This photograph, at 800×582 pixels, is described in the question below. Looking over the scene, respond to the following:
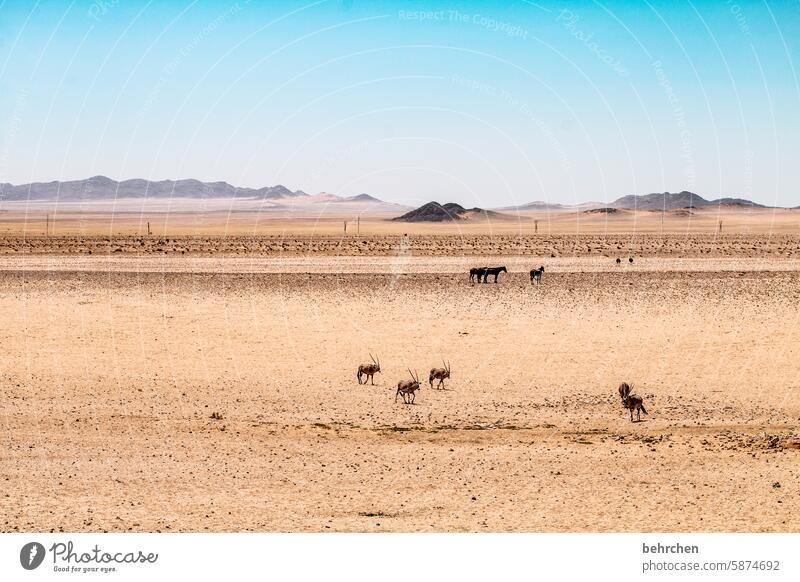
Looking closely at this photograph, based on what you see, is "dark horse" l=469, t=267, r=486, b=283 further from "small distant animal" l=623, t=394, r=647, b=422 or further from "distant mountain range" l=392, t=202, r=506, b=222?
"distant mountain range" l=392, t=202, r=506, b=222

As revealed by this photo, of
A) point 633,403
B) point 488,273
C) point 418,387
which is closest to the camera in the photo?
point 633,403

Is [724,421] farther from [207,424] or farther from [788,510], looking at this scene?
[207,424]

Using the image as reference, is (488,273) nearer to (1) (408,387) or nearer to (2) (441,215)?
(1) (408,387)

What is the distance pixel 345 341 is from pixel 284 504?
14.6 metres

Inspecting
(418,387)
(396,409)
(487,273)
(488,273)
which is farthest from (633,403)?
(488,273)

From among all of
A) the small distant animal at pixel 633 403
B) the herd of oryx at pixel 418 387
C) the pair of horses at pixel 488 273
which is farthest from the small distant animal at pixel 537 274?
the small distant animal at pixel 633 403

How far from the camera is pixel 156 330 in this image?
1125 inches
